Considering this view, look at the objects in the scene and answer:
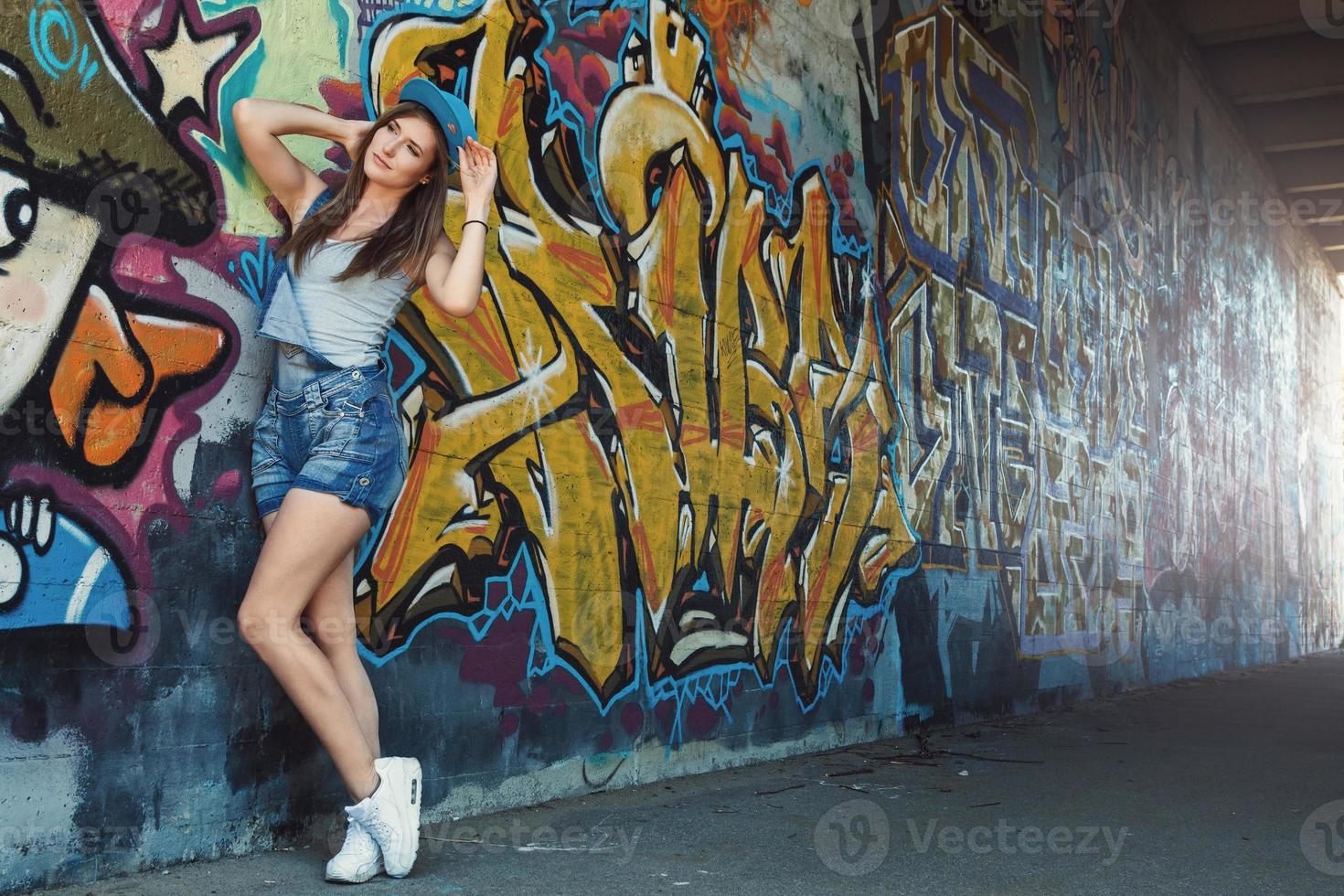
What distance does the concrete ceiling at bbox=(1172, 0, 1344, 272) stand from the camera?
45.4 ft

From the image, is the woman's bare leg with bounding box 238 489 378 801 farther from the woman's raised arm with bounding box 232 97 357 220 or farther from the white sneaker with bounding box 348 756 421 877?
the woman's raised arm with bounding box 232 97 357 220

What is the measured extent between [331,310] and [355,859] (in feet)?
4.79

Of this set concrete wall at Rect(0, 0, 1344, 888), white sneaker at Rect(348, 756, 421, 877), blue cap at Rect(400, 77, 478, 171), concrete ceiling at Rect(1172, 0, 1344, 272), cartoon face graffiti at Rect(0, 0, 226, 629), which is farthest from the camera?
concrete ceiling at Rect(1172, 0, 1344, 272)

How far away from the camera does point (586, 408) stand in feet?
15.9

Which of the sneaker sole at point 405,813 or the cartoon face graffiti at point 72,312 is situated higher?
the cartoon face graffiti at point 72,312

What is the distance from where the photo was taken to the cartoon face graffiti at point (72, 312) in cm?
294

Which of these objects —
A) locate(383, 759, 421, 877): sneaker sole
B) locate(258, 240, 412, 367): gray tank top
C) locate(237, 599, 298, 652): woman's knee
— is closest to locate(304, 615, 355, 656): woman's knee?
locate(237, 599, 298, 652): woman's knee

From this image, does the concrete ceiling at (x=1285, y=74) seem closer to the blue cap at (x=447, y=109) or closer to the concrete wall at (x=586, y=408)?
the concrete wall at (x=586, y=408)

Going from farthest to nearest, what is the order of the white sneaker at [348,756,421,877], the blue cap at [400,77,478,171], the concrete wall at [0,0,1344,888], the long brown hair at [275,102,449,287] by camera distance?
the blue cap at [400,77,478,171] < the long brown hair at [275,102,449,287] < the white sneaker at [348,756,421,877] < the concrete wall at [0,0,1344,888]

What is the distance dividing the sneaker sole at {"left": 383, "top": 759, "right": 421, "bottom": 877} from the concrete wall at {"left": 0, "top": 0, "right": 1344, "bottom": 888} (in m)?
0.54

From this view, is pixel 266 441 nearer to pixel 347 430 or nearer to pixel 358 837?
pixel 347 430

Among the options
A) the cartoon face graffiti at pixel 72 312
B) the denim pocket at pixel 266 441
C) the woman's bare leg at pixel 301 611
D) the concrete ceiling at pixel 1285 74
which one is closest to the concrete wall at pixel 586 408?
the cartoon face graffiti at pixel 72 312

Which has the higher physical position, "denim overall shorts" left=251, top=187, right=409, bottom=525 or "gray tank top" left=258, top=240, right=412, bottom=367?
"gray tank top" left=258, top=240, right=412, bottom=367

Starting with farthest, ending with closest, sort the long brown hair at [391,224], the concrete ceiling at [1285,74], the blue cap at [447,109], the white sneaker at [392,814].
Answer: the concrete ceiling at [1285,74]
the blue cap at [447,109]
the long brown hair at [391,224]
the white sneaker at [392,814]
